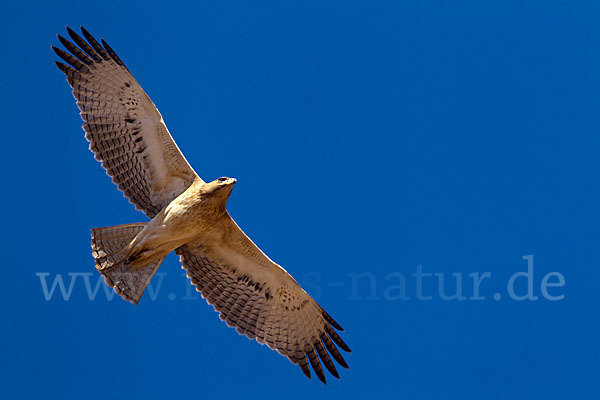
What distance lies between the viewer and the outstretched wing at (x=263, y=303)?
11.7 meters

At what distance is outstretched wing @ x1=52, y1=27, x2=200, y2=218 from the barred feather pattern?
1041 mm

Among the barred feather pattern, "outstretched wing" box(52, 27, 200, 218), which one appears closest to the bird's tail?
"outstretched wing" box(52, 27, 200, 218)

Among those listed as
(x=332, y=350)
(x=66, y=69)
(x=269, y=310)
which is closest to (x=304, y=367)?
(x=332, y=350)

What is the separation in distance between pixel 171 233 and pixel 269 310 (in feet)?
5.27

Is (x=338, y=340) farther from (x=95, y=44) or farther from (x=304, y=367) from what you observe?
(x=95, y=44)

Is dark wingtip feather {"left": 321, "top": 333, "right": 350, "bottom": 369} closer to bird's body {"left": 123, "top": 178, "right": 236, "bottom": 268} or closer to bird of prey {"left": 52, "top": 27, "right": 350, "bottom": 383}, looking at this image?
bird of prey {"left": 52, "top": 27, "right": 350, "bottom": 383}

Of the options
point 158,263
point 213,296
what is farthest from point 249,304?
point 158,263

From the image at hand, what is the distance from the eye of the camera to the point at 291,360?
11.7m

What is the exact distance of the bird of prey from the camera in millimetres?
11148

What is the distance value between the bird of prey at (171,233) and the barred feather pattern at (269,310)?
0.5 inches

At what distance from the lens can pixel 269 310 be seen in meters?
11.8

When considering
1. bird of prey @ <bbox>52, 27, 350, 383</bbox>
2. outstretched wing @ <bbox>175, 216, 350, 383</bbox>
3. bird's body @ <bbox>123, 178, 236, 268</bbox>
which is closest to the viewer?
bird's body @ <bbox>123, 178, 236, 268</bbox>

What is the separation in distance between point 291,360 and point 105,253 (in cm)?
255

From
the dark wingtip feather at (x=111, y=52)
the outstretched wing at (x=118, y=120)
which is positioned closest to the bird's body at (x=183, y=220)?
→ the outstretched wing at (x=118, y=120)
